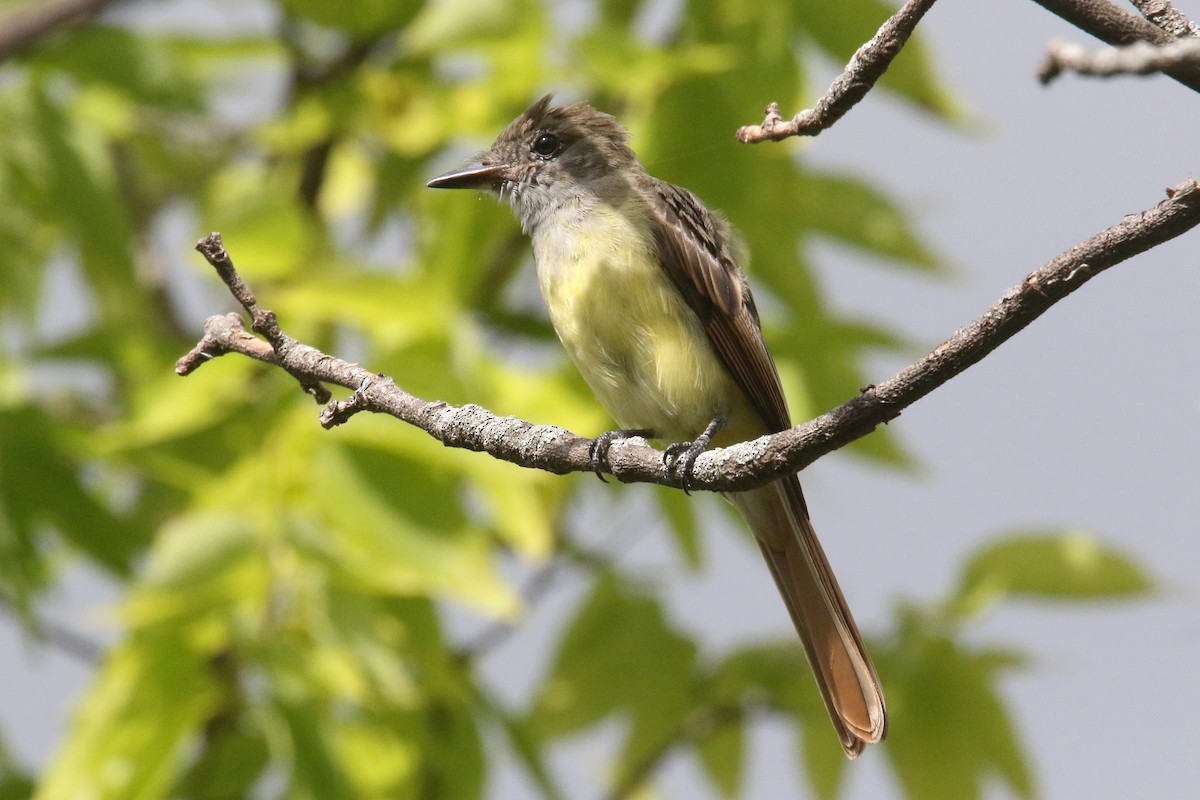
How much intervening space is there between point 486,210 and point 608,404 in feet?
2.72

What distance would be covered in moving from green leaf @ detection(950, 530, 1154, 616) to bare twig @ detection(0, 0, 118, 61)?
275 centimetres

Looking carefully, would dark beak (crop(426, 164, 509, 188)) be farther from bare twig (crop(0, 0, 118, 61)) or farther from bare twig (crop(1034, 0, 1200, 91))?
bare twig (crop(1034, 0, 1200, 91))

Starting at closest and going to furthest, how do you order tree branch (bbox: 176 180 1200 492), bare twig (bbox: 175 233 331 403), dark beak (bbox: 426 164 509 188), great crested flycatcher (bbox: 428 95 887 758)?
1. tree branch (bbox: 176 180 1200 492)
2. bare twig (bbox: 175 233 331 403)
3. great crested flycatcher (bbox: 428 95 887 758)
4. dark beak (bbox: 426 164 509 188)

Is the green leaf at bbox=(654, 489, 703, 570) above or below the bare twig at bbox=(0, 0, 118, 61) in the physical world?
below

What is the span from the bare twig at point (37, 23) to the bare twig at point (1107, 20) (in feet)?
7.83

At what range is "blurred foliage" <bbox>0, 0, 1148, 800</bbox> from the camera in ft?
10.5

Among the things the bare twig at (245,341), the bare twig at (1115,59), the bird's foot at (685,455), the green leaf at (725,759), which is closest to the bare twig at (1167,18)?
the bare twig at (1115,59)

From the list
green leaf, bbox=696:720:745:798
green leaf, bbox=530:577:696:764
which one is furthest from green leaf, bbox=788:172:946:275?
green leaf, bbox=696:720:745:798

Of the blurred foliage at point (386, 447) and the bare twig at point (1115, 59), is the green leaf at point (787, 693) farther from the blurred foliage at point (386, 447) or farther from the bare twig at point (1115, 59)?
the bare twig at point (1115, 59)

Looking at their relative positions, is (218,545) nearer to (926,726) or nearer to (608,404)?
(608,404)

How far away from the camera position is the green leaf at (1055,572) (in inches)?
157

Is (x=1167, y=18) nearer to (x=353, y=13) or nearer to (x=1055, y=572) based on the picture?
(x=1055, y=572)

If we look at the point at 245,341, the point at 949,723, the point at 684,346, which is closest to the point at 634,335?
the point at 684,346

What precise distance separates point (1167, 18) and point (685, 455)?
1120 millimetres
